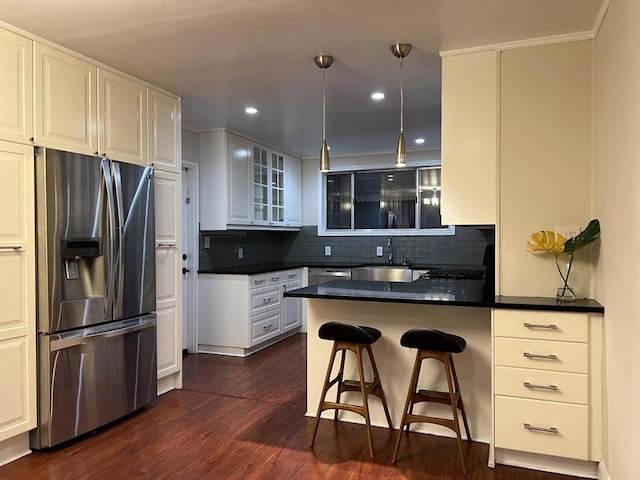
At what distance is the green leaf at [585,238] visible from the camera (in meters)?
2.49

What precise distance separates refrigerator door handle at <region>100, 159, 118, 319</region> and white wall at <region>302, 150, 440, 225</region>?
12.6 feet

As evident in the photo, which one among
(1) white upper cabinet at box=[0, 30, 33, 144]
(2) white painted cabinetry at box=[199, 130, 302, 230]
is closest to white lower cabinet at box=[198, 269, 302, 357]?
(2) white painted cabinetry at box=[199, 130, 302, 230]

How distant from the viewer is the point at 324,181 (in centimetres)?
668

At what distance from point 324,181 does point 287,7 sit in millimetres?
4347

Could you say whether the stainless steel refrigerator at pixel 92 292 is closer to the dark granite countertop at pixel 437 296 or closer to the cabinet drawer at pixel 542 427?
the dark granite countertop at pixel 437 296

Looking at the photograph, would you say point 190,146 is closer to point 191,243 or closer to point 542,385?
point 191,243

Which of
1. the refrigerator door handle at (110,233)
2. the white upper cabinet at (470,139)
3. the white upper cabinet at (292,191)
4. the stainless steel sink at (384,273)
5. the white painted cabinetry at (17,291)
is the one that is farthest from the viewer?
the white upper cabinet at (292,191)

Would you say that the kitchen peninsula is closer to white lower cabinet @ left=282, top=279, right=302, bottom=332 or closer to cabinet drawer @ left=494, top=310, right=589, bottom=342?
cabinet drawer @ left=494, top=310, right=589, bottom=342

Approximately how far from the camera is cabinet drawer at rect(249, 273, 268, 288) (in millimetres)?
4922

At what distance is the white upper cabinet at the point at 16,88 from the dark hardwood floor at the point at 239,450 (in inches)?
72.5

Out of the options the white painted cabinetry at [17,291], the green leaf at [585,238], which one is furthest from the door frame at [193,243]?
the green leaf at [585,238]

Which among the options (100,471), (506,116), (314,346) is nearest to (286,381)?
(314,346)

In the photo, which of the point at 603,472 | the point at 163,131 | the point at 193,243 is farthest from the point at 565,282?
the point at 193,243

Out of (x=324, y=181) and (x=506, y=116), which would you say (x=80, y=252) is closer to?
(x=506, y=116)
